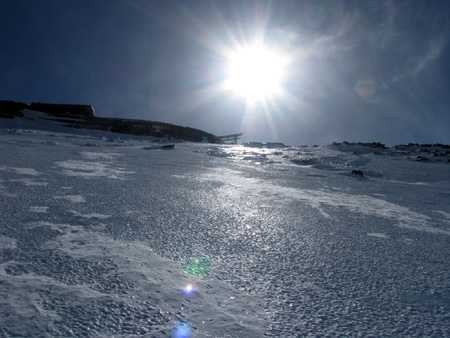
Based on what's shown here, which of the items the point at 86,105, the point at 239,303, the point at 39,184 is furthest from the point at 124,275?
the point at 86,105

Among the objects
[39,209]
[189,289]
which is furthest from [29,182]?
[189,289]

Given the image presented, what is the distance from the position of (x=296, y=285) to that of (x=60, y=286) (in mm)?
982

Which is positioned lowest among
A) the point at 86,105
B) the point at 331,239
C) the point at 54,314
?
the point at 54,314

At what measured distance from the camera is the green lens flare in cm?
124

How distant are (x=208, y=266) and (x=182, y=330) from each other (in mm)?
440

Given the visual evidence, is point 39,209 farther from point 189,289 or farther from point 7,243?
point 189,289

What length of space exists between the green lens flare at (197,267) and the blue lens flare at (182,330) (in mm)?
318

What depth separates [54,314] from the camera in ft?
2.96

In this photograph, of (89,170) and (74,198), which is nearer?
(74,198)

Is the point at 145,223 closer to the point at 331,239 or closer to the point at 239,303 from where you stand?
the point at 239,303

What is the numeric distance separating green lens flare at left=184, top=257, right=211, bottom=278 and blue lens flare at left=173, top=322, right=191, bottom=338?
32 centimetres

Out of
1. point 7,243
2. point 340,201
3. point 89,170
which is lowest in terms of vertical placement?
point 7,243

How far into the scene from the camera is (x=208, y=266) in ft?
4.32

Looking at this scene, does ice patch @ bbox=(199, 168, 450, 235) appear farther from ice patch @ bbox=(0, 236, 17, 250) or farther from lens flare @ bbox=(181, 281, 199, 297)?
ice patch @ bbox=(0, 236, 17, 250)
